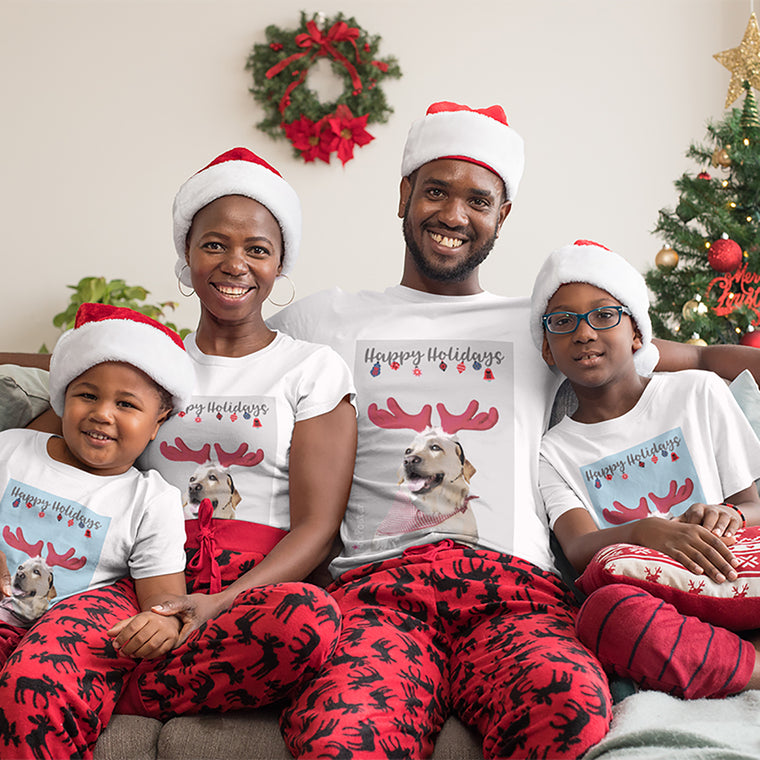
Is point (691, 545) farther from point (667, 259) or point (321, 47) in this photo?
point (321, 47)

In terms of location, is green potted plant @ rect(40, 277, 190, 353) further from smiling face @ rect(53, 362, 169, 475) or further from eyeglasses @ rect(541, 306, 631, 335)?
eyeglasses @ rect(541, 306, 631, 335)

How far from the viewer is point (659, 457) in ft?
4.86

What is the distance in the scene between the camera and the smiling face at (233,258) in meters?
1.56

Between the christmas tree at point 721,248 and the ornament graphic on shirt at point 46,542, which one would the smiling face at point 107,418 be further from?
the christmas tree at point 721,248

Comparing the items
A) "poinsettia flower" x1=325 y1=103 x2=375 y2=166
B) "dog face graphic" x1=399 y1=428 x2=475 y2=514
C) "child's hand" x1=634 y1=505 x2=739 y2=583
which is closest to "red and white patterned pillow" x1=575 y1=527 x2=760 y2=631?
"child's hand" x1=634 y1=505 x2=739 y2=583

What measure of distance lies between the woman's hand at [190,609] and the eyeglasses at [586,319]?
30.8 inches

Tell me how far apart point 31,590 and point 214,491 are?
1.11 feet

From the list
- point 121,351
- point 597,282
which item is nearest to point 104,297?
point 121,351

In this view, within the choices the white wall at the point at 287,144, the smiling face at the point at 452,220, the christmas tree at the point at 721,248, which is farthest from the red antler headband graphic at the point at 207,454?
the white wall at the point at 287,144

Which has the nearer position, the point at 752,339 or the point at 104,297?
the point at 752,339

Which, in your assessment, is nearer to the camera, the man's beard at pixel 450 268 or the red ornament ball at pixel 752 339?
the man's beard at pixel 450 268

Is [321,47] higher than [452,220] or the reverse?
higher

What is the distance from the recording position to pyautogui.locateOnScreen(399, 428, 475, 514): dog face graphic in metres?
1.49

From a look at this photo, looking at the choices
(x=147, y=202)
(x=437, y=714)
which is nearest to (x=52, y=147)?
(x=147, y=202)
